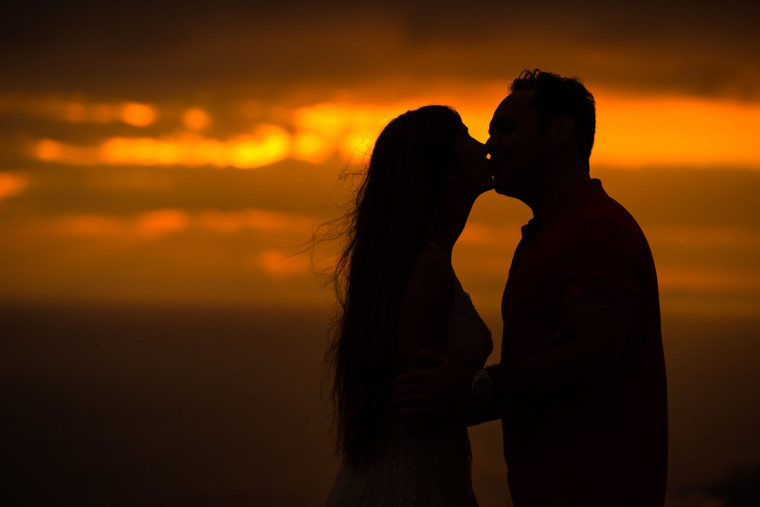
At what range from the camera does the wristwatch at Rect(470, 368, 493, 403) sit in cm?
353

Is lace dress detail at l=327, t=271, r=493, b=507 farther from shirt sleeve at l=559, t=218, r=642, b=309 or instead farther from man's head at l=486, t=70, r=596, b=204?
man's head at l=486, t=70, r=596, b=204

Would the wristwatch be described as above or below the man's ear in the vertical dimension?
below

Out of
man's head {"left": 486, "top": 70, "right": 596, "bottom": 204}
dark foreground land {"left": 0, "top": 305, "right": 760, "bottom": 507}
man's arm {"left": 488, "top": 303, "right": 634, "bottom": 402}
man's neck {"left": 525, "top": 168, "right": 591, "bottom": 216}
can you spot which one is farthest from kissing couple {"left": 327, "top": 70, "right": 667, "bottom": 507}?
dark foreground land {"left": 0, "top": 305, "right": 760, "bottom": 507}

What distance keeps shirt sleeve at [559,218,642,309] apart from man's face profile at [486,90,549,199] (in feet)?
2.24

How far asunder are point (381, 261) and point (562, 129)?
1209 millimetres

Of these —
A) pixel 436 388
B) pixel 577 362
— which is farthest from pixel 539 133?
pixel 436 388

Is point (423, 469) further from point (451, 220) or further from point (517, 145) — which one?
point (517, 145)

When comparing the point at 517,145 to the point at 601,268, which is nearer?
the point at 601,268

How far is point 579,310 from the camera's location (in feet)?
11.2

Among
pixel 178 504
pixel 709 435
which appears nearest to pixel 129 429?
pixel 178 504

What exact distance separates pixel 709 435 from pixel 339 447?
151m

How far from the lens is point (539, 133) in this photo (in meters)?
4.24

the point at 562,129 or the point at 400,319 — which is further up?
the point at 562,129

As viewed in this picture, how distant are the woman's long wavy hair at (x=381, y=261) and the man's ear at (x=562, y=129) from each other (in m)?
0.59
